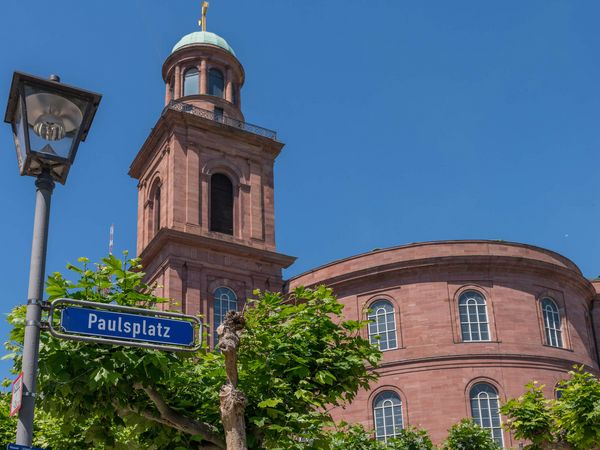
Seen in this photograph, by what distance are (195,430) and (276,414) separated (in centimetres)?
147

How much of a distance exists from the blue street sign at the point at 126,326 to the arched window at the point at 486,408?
29185 mm

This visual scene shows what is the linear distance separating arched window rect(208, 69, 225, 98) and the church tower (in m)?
0.06

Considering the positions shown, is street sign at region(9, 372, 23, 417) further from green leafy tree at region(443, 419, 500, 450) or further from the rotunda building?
the rotunda building

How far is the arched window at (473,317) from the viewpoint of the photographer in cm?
3656

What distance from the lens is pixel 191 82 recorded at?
45.7 metres

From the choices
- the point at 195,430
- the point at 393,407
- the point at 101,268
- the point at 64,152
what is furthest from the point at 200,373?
the point at 393,407

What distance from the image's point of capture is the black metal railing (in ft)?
139

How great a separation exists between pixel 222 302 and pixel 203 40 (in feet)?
54.8

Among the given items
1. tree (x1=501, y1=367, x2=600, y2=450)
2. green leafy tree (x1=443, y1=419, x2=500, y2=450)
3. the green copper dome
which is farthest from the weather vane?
tree (x1=501, y1=367, x2=600, y2=450)

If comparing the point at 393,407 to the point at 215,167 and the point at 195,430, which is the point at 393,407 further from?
the point at 195,430

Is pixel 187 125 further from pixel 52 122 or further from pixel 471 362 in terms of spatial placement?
pixel 52 122

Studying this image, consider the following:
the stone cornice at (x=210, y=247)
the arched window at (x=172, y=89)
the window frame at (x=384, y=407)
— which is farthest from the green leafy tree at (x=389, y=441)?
the arched window at (x=172, y=89)

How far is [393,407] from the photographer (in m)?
36.4

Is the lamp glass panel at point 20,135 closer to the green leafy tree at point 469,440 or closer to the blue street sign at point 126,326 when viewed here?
the blue street sign at point 126,326
